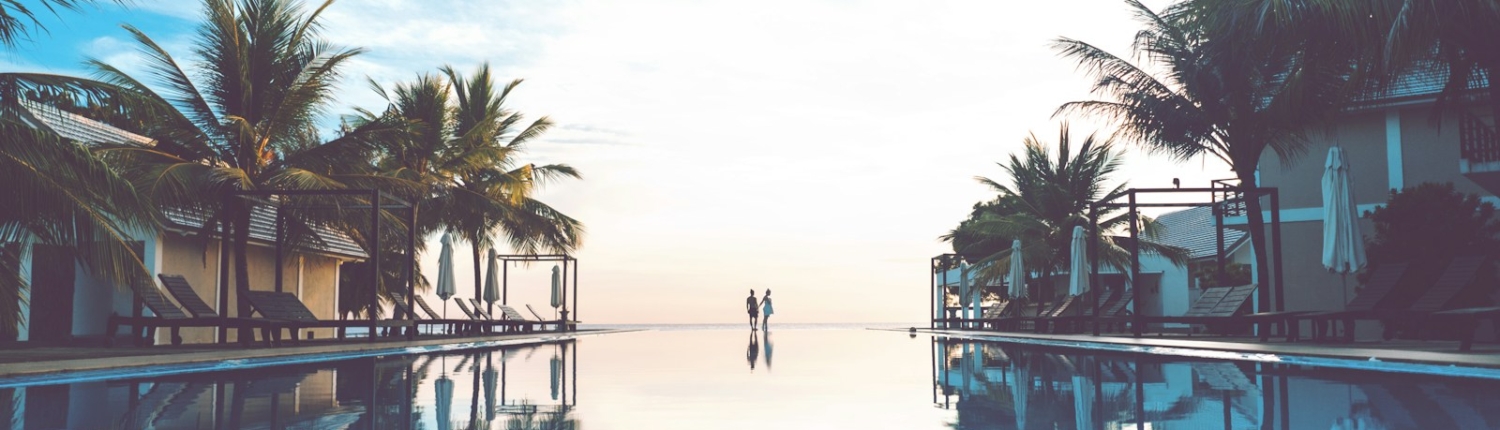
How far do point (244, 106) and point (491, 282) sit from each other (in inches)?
413

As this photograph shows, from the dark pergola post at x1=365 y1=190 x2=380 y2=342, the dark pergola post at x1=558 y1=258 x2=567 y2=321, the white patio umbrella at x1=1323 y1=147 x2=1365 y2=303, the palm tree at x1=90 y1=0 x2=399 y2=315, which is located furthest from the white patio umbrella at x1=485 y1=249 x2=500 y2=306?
the white patio umbrella at x1=1323 y1=147 x2=1365 y2=303

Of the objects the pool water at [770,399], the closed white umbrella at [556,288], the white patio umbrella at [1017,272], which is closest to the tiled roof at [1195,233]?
the white patio umbrella at [1017,272]

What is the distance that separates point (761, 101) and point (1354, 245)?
10615 mm

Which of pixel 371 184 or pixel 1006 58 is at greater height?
pixel 1006 58

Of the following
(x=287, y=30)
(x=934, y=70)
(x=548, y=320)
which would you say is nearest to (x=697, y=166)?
(x=548, y=320)

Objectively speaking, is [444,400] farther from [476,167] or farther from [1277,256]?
[476,167]

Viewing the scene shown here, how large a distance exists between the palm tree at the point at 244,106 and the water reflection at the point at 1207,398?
10.9 metres

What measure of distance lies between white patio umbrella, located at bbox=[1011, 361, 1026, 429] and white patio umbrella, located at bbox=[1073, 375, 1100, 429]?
0.26 m

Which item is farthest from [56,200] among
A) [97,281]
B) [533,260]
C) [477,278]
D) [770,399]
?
[533,260]

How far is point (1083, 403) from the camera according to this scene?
6.91 meters

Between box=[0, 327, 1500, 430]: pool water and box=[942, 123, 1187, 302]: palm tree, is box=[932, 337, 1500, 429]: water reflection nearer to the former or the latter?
box=[0, 327, 1500, 430]: pool water

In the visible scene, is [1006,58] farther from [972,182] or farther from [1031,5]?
[972,182]

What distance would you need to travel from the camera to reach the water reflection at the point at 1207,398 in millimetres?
5727

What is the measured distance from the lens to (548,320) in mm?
33000
